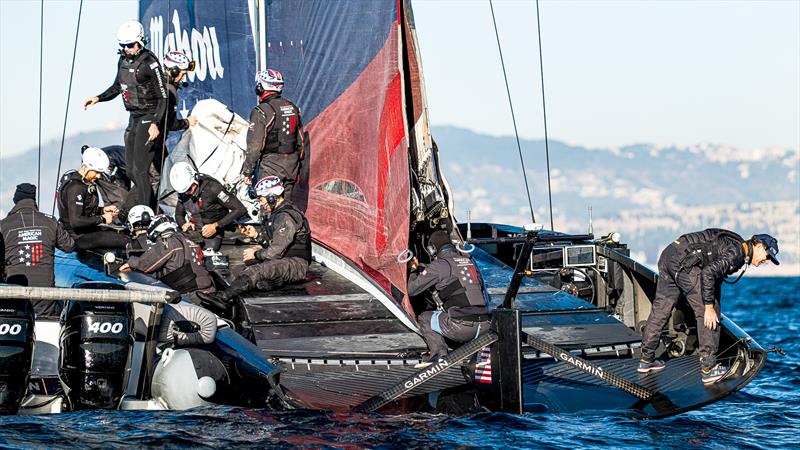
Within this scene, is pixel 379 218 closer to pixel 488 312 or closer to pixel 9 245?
pixel 488 312

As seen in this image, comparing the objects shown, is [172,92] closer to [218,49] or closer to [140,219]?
[218,49]

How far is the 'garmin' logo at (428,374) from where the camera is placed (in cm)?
821

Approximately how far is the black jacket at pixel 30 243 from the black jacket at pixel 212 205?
1.42 m

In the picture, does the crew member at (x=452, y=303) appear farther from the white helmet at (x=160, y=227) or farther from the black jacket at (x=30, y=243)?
the black jacket at (x=30, y=243)

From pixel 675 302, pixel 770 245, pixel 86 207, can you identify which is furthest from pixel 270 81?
pixel 770 245

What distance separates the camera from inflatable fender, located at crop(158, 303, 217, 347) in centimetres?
882

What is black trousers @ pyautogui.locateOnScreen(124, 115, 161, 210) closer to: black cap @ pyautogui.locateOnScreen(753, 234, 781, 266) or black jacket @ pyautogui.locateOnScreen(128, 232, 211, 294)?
black jacket @ pyautogui.locateOnScreen(128, 232, 211, 294)

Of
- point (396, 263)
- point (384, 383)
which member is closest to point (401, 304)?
point (396, 263)

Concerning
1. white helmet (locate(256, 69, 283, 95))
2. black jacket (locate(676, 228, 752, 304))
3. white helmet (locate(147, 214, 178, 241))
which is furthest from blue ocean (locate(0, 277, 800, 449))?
white helmet (locate(256, 69, 283, 95))

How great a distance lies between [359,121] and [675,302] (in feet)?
10.1

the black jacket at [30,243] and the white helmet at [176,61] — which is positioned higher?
the white helmet at [176,61]

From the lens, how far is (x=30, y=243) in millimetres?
10180

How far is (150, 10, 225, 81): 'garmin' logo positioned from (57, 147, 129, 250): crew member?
2.78m

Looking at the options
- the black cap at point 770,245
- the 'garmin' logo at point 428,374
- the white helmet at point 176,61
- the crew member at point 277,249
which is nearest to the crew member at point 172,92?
the white helmet at point 176,61
